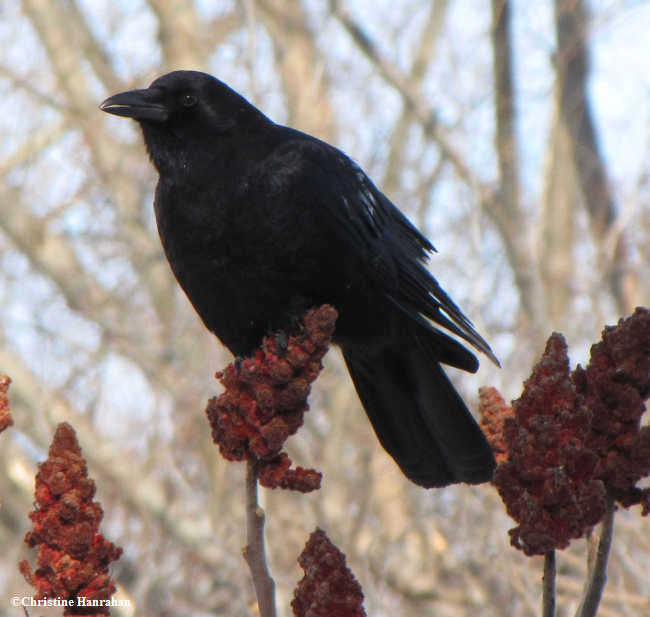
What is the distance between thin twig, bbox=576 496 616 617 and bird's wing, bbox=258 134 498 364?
1698 mm

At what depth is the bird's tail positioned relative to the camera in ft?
13.1

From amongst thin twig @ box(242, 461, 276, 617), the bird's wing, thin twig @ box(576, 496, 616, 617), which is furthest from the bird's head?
thin twig @ box(576, 496, 616, 617)

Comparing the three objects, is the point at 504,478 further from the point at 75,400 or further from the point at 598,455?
the point at 75,400

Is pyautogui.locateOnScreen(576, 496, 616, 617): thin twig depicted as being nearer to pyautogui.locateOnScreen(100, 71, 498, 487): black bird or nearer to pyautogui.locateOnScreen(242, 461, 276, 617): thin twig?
pyautogui.locateOnScreen(242, 461, 276, 617): thin twig

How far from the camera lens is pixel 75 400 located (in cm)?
893

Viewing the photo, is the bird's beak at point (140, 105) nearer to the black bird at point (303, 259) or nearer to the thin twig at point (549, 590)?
the black bird at point (303, 259)

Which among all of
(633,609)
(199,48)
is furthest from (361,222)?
(199,48)

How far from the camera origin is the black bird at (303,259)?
12.0ft

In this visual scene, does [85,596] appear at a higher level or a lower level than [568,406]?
lower

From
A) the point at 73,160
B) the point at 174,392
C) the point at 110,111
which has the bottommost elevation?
the point at 110,111

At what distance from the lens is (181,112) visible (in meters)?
4.07

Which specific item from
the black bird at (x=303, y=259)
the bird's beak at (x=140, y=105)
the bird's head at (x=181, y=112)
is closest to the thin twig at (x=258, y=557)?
the black bird at (x=303, y=259)

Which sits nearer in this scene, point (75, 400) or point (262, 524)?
point (262, 524)

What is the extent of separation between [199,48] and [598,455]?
829 cm
